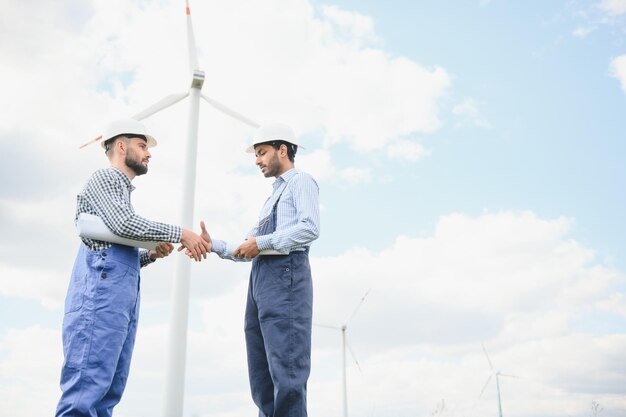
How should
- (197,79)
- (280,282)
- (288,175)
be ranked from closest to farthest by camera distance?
1. (280,282)
2. (288,175)
3. (197,79)

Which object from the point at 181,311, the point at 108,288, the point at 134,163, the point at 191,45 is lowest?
the point at 108,288

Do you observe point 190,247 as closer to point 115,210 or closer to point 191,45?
point 115,210

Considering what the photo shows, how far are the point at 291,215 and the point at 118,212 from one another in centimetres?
160

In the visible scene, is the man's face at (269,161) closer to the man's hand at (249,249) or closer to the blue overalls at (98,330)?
the man's hand at (249,249)

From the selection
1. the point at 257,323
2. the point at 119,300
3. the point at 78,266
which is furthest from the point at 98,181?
the point at 257,323

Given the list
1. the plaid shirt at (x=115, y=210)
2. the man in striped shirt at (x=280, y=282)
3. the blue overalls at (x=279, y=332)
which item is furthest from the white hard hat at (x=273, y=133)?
the plaid shirt at (x=115, y=210)

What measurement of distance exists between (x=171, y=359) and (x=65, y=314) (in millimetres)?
13208

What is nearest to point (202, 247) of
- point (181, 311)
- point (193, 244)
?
point (193, 244)

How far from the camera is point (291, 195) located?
6.30m

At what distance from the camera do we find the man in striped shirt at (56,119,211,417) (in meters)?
4.92

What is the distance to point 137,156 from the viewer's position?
614cm

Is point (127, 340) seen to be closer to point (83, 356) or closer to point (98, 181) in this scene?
point (83, 356)

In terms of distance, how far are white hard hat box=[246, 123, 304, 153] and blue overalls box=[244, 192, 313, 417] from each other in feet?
3.13

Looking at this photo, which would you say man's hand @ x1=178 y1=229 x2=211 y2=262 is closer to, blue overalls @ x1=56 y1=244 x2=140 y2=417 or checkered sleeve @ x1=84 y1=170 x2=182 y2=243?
checkered sleeve @ x1=84 y1=170 x2=182 y2=243
